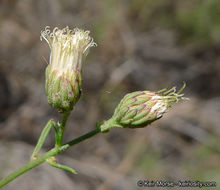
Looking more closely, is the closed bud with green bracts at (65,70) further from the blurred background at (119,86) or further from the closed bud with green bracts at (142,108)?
the blurred background at (119,86)

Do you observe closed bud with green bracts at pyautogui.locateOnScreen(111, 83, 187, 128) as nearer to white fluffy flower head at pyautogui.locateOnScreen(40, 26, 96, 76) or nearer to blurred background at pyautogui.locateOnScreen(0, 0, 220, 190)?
white fluffy flower head at pyautogui.locateOnScreen(40, 26, 96, 76)

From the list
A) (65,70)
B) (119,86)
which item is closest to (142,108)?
(65,70)

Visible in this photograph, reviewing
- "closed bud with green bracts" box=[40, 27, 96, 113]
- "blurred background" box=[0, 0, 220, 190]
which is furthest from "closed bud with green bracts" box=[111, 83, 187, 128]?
"blurred background" box=[0, 0, 220, 190]

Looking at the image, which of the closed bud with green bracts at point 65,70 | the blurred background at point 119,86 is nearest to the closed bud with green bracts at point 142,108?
the closed bud with green bracts at point 65,70

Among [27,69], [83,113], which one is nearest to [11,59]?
[27,69]

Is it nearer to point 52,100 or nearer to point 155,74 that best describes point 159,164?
point 155,74

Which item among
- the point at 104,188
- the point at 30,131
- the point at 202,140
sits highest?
the point at 30,131
